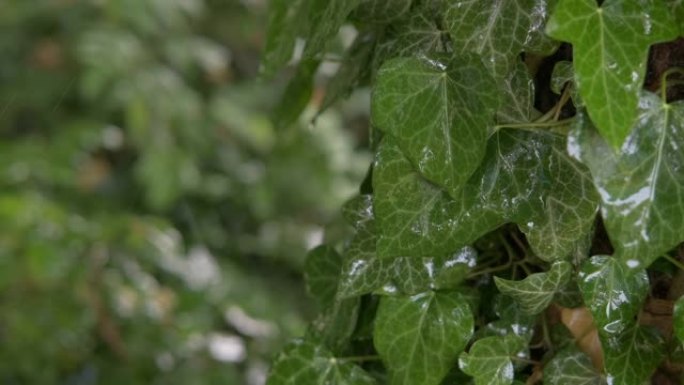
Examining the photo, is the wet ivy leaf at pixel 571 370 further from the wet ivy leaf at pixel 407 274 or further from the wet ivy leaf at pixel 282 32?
the wet ivy leaf at pixel 282 32

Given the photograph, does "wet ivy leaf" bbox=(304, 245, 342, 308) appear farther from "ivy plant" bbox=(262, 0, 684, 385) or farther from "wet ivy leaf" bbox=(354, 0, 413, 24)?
"wet ivy leaf" bbox=(354, 0, 413, 24)

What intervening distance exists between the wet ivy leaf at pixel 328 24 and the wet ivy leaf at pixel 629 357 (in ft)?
0.80

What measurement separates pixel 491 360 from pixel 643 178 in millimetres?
162

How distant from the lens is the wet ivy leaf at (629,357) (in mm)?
563

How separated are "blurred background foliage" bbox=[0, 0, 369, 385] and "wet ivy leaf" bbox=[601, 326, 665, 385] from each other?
1303 mm

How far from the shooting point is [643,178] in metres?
0.49

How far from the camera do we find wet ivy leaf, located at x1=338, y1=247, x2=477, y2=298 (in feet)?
2.02

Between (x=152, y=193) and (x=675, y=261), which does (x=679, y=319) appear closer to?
(x=675, y=261)

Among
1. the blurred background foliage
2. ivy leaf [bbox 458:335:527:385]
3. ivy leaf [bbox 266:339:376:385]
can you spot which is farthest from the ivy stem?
the blurred background foliage

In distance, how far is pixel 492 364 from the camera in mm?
591

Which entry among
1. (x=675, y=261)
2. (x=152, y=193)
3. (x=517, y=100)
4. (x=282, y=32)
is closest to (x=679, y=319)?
(x=675, y=261)

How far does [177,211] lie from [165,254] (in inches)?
20.7

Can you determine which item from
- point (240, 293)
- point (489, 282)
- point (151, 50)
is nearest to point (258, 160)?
point (151, 50)

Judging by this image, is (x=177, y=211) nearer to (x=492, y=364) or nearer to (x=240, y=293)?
(x=240, y=293)
